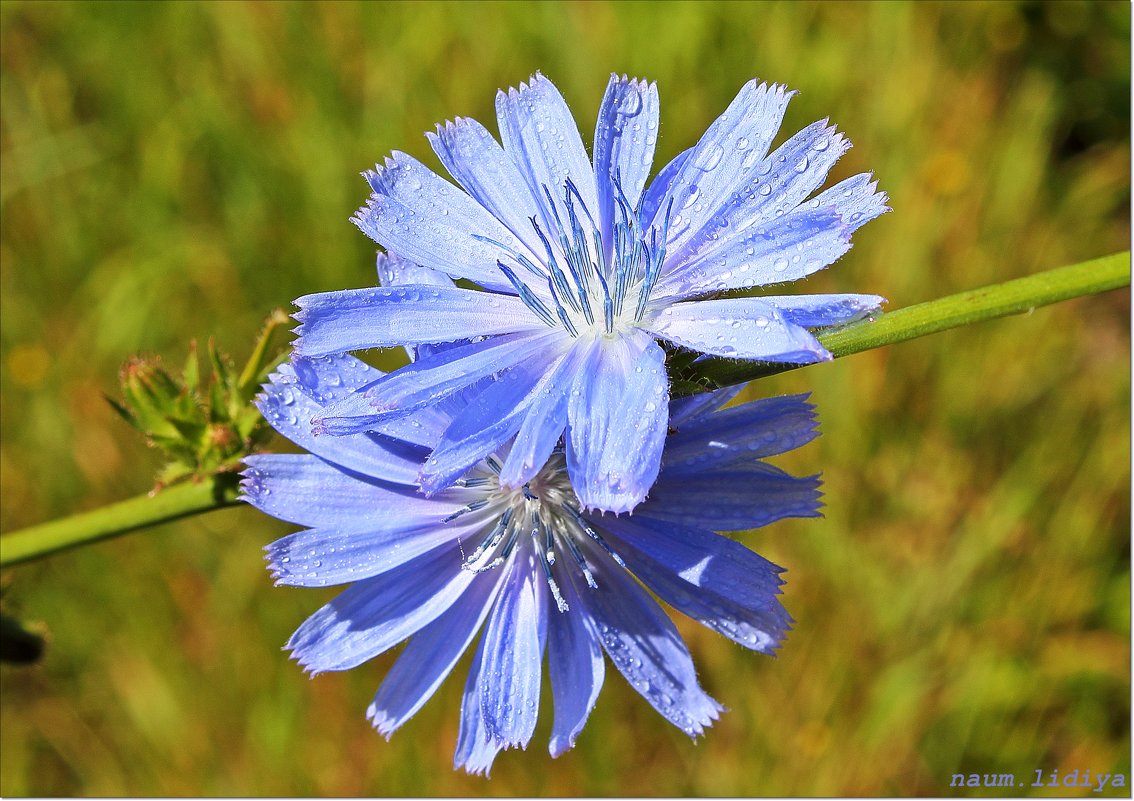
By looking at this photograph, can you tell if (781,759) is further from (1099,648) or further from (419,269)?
(419,269)

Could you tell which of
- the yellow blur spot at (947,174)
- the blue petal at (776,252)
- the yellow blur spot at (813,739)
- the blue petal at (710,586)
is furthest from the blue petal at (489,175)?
the yellow blur spot at (947,174)

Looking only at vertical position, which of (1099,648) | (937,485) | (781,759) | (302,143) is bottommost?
(781,759)

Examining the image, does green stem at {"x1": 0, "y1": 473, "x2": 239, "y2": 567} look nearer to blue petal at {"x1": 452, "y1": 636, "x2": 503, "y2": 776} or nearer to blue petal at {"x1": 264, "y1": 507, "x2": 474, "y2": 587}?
blue petal at {"x1": 264, "y1": 507, "x2": 474, "y2": 587}

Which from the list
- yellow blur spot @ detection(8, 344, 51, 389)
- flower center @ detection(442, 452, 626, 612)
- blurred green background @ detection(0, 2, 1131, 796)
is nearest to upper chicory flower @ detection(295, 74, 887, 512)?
flower center @ detection(442, 452, 626, 612)

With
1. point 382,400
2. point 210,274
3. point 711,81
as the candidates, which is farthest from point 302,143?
point 382,400

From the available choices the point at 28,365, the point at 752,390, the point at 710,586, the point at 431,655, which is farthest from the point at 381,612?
the point at 28,365

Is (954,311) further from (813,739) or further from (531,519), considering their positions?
(813,739)
